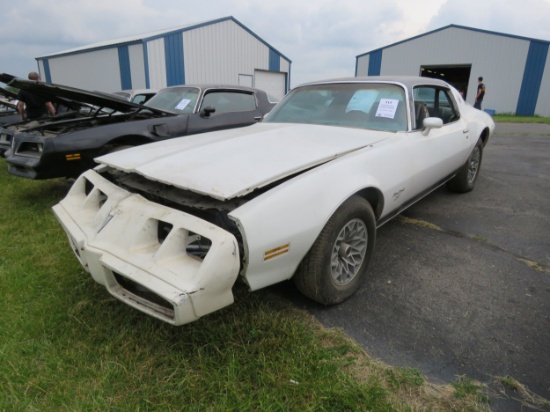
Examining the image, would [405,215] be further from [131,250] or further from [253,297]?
[131,250]

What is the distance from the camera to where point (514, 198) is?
4.55 m

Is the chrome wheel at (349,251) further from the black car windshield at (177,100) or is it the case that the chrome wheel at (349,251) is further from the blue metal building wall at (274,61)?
the blue metal building wall at (274,61)

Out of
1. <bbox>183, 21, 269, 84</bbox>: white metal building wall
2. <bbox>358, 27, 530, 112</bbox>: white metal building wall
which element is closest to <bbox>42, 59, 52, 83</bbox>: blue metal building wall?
<bbox>183, 21, 269, 84</bbox>: white metal building wall

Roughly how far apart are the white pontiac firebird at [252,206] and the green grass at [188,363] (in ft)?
0.94

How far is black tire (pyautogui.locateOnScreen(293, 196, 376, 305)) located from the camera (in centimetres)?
204

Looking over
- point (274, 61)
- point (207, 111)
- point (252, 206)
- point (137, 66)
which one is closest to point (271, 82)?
point (274, 61)

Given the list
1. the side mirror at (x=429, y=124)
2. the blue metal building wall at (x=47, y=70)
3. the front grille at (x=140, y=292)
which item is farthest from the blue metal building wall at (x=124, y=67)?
the front grille at (x=140, y=292)

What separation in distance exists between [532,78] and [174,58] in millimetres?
17651

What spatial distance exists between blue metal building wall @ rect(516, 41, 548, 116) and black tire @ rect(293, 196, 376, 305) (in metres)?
21.4

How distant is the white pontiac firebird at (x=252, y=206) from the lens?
1.67 metres

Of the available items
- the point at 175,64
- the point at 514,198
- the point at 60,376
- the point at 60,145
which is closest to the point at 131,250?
the point at 60,376

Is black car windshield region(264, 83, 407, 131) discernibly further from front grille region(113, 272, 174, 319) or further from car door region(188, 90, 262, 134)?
front grille region(113, 272, 174, 319)

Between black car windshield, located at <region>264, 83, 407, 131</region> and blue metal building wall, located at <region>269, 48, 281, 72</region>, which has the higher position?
blue metal building wall, located at <region>269, 48, 281, 72</region>

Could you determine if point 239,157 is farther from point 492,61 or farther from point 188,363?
point 492,61
